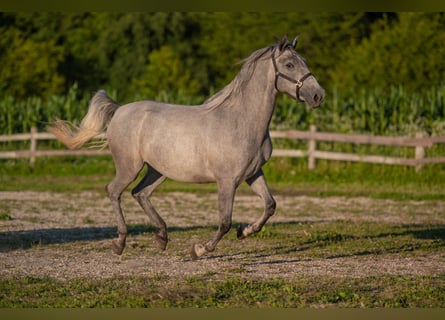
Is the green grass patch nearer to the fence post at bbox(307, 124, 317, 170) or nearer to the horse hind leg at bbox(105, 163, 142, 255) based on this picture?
the horse hind leg at bbox(105, 163, 142, 255)

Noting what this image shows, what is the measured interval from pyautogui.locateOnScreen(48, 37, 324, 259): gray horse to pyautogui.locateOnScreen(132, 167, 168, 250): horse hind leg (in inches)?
0.7

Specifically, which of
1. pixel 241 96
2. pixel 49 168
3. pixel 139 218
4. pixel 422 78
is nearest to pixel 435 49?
pixel 422 78

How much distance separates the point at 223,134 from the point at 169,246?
2.25 meters

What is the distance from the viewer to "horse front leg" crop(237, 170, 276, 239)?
385 inches

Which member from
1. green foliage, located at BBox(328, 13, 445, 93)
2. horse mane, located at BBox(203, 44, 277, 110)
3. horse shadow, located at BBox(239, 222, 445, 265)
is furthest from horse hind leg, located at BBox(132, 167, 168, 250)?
green foliage, located at BBox(328, 13, 445, 93)

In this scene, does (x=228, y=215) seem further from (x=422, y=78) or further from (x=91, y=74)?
Answer: (x=91, y=74)

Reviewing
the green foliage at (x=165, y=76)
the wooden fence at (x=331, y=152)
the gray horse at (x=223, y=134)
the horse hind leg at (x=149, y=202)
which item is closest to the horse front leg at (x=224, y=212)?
Result: the gray horse at (x=223, y=134)

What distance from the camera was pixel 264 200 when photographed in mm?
9844

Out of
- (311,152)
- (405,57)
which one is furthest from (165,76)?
(311,152)

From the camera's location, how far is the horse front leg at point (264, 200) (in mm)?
9773

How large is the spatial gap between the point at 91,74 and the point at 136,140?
41.6 meters

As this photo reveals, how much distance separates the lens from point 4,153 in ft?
80.4

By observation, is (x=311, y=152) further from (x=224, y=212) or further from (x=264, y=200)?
(x=224, y=212)

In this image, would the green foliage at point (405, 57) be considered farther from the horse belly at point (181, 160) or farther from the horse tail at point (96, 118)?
the horse belly at point (181, 160)
